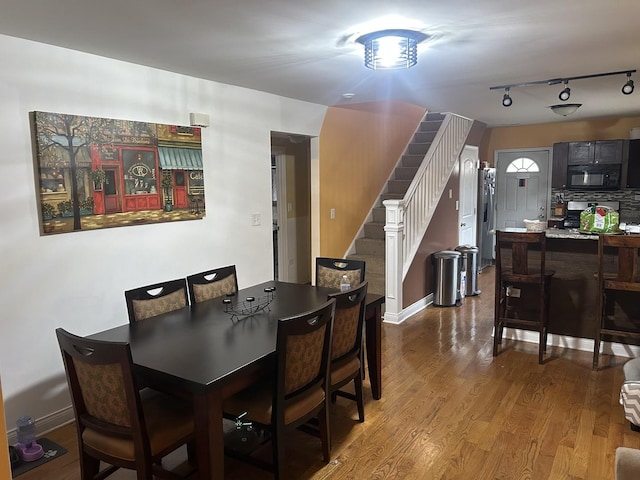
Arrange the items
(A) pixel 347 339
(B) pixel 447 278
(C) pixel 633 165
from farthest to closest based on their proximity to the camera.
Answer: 1. (C) pixel 633 165
2. (B) pixel 447 278
3. (A) pixel 347 339

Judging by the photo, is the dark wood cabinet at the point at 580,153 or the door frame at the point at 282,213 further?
the dark wood cabinet at the point at 580,153

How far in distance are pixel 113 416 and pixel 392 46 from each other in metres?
2.40

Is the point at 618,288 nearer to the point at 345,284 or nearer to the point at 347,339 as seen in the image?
the point at 345,284

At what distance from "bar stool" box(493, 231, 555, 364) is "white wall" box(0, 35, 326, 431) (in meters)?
2.38

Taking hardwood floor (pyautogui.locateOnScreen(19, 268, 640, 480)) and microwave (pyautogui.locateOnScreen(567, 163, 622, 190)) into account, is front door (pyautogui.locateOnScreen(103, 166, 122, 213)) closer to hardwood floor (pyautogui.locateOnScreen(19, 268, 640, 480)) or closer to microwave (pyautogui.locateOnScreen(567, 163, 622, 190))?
hardwood floor (pyautogui.locateOnScreen(19, 268, 640, 480))

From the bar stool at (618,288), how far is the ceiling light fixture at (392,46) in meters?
2.18

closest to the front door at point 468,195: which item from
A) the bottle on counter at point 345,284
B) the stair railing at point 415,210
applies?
the stair railing at point 415,210

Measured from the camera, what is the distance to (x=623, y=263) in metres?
3.62

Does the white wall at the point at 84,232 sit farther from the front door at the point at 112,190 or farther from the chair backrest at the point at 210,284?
the chair backrest at the point at 210,284

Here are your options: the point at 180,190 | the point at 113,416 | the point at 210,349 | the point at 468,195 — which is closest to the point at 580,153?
the point at 468,195

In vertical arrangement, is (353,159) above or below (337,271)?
above

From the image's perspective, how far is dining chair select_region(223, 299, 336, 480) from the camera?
2199 millimetres

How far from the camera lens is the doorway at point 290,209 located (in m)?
6.05

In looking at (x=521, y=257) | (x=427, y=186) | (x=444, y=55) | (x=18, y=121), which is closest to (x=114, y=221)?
(x=18, y=121)
